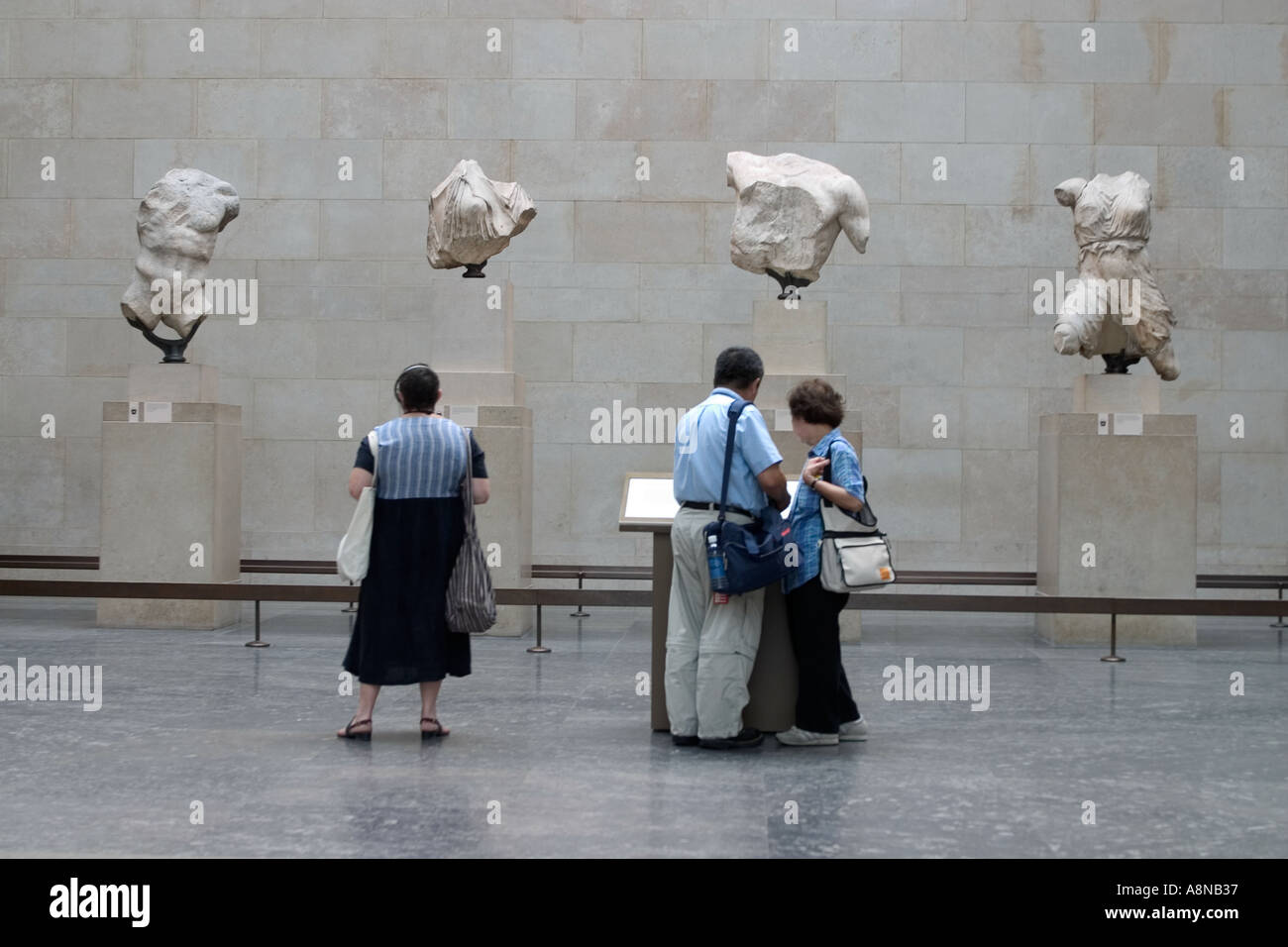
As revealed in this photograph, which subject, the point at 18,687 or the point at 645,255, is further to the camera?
the point at 645,255

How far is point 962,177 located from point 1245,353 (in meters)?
3.27

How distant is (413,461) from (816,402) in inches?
75.2

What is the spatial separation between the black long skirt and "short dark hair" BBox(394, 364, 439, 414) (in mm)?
468

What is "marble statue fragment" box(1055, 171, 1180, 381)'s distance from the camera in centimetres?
1096

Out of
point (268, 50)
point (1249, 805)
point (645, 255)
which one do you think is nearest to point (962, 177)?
point (645, 255)

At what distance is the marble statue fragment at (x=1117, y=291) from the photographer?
11.0 m

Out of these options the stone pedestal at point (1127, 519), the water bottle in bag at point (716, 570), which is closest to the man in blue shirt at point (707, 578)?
the water bottle in bag at point (716, 570)

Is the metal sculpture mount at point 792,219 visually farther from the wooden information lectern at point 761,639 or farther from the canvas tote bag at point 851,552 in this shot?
the canvas tote bag at point 851,552

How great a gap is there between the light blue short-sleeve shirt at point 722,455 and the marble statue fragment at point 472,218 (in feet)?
17.4

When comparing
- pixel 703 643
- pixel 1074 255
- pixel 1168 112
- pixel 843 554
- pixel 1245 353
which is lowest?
pixel 703 643

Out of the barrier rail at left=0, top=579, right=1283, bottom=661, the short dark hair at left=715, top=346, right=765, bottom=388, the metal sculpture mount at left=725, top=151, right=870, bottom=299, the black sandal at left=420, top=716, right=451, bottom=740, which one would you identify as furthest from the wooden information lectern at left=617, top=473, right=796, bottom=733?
the metal sculpture mount at left=725, top=151, right=870, bottom=299

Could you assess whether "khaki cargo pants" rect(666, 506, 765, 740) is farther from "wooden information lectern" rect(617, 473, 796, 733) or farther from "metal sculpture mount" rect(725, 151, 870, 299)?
"metal sculpture mount" rect(725, 151, 870, 299)

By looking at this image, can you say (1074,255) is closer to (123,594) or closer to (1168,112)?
(1168,112)

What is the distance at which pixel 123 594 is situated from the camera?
1016 cm
